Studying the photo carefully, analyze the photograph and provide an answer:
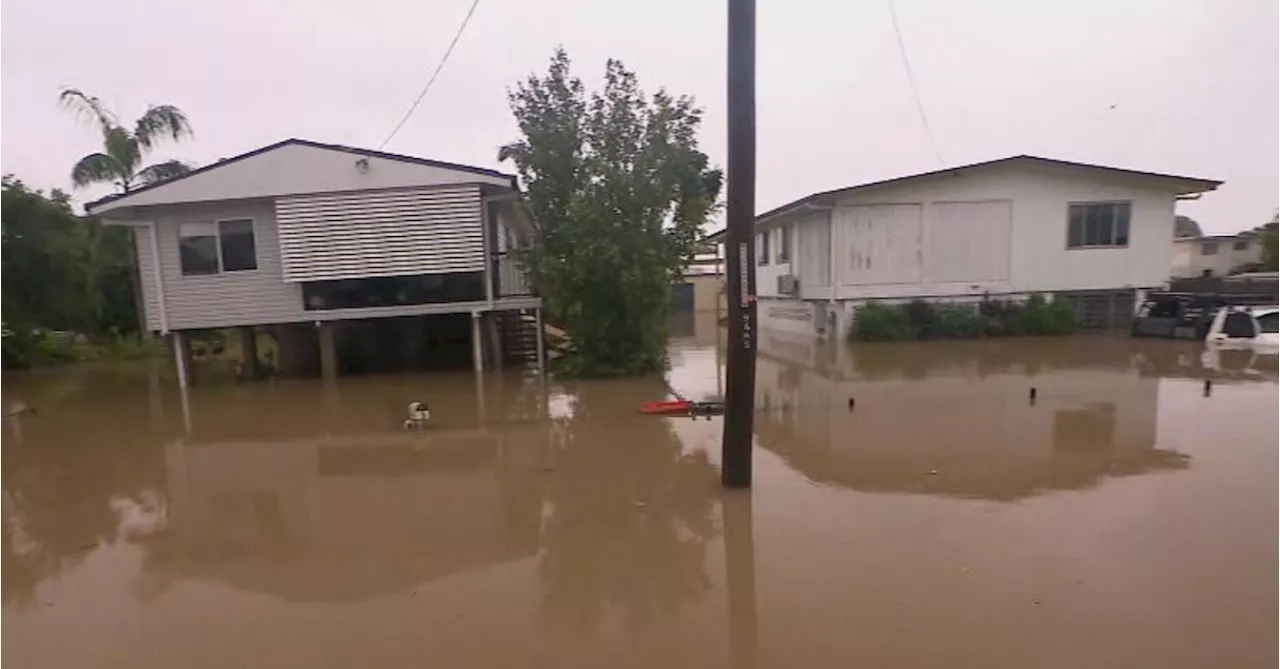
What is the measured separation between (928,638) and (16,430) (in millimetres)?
13498

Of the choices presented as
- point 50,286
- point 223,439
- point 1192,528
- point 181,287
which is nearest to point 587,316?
point 223,439

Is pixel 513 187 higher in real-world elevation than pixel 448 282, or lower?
higher

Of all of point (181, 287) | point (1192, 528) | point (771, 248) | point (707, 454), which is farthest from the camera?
point (771, 248)

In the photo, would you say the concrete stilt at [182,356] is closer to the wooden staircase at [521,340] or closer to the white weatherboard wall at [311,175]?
the white weatherboard wall at [311,175]

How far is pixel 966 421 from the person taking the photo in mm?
9516

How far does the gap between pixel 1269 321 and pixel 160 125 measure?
101 ft

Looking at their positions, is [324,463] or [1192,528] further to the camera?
[324,463]

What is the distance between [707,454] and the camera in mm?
8180

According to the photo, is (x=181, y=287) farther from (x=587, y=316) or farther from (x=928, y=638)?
(x=928, y=638)

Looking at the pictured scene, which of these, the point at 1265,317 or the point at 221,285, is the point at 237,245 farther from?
the point at 1265,317

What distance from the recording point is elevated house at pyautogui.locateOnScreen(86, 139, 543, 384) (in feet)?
48.5

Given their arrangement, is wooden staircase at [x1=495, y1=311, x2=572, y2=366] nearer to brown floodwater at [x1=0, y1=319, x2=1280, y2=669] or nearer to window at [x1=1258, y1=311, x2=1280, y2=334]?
brown floodwater at [x1=0, y1=319, x2=1280, y2=669]

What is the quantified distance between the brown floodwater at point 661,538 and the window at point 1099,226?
33.1 feet

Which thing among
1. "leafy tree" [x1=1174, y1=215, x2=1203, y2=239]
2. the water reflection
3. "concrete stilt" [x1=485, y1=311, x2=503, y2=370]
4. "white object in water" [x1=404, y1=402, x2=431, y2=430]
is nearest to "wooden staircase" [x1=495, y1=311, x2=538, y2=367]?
"concrete stilt" [x1=485, y1=311, x2=503, y2=370]
